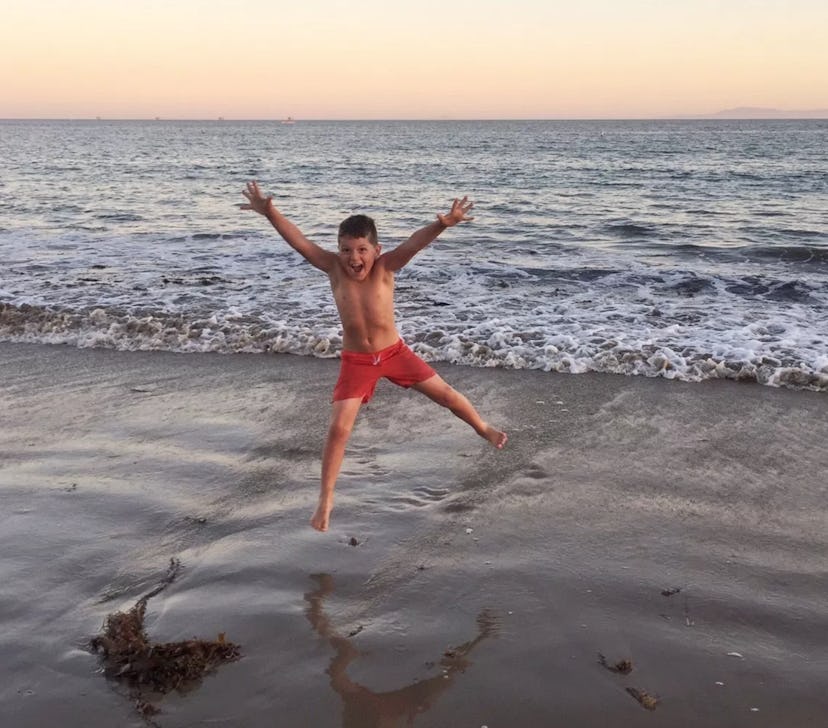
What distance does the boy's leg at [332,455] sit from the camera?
4.33m

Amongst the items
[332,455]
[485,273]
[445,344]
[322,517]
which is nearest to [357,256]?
[332,455]

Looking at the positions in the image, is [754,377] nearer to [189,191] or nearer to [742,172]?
[189,191]

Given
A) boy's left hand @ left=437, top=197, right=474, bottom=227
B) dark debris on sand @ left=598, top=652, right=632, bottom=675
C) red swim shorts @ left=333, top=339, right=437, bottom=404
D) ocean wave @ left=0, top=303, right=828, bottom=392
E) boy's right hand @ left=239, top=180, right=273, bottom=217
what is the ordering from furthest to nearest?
1. ocean wave @ left=0, top=303, right=828, bottom=392
2. red swim shorts @ left=333, top=339, right=437, bottom=404
3. boy's right hand @ left=239, top=180, right=273, bottom=217
4. boy's left hand @ left=437, top=197, right=474, bottom=227
5. dark debris on sand @ left=598, top=652, right=632, bottom=675

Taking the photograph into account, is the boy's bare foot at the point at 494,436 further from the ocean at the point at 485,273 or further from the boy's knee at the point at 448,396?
the ocean at the point at 485,273

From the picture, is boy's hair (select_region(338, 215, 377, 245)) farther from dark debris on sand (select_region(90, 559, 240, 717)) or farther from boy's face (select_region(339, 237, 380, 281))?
dark debris on sand (select_region(90, 559, 240, 717))

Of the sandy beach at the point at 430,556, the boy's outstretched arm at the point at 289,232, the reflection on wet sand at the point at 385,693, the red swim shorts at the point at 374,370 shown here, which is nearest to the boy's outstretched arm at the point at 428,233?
the boy's outstretched arm at the point at 289,232

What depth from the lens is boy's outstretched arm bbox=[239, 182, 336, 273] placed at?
14.5 ft

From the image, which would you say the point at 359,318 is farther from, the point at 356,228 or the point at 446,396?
the point at 446,396

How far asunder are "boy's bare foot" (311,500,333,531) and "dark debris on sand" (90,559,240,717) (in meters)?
1.02

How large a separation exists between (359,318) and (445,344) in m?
4.14

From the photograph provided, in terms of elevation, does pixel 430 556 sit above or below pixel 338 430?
below

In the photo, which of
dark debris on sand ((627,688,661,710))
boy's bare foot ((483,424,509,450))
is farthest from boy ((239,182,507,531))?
dark debris on sand ((627,688,661,710))

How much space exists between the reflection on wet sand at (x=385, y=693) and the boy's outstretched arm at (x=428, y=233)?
5.83 feet

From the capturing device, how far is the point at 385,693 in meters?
3.11
